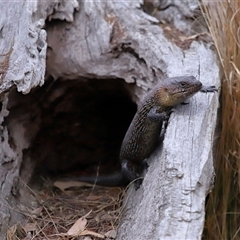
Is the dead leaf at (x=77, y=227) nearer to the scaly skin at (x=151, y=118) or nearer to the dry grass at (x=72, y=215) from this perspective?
the dry grass at (x=72, y=215)

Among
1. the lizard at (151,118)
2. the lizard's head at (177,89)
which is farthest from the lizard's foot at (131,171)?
the lizard's head at (177,89)

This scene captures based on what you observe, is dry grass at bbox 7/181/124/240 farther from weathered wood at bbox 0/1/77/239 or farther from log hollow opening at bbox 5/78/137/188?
log hollow opening at bbox 5/78/137/188

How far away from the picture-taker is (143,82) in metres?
4.29

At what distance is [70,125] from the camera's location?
17.4 feet

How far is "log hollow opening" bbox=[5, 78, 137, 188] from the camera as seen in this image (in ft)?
15.0

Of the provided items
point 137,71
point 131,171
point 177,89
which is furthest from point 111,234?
point 137,71

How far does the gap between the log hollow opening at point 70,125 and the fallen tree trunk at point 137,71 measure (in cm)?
12

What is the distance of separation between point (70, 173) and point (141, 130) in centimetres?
152

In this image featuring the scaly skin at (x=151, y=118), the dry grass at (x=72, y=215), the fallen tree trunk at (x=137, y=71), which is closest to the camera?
the fallen tree trunk at (x=137, y=71)

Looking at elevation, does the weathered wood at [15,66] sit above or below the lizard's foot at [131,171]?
above

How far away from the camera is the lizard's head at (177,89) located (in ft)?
12.0

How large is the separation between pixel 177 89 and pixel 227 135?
3.25ft

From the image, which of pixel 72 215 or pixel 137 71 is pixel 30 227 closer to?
pixel 72 215

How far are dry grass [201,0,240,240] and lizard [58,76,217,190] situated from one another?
634 millimetres
